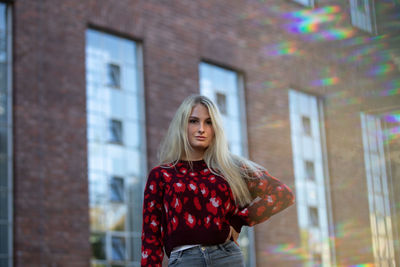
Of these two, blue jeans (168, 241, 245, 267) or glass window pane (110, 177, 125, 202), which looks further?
glass window pane (110, 177, 125, 202)

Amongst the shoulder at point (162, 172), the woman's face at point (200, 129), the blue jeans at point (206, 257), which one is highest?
the woman's face at point (200, 129)

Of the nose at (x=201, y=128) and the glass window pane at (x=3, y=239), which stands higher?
the nose at (x=201, y=128)

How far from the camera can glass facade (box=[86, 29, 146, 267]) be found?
1152 centimetres

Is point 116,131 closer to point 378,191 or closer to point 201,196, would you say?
point 201,196

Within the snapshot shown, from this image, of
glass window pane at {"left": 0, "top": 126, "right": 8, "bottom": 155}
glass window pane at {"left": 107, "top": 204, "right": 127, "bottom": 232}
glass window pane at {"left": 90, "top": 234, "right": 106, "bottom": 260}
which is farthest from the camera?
glass window pane at {"left": 107, "top": 204, "right": 127, "bottom": 232}

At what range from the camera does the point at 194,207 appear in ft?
10.4

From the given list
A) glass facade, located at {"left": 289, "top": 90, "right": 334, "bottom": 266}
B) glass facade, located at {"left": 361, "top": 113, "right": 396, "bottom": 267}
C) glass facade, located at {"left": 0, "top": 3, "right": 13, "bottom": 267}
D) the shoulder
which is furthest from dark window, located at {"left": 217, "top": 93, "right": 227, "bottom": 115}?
glass facade, located at {"left": 361, "top": 113, "right": 396, "bottom": 267}

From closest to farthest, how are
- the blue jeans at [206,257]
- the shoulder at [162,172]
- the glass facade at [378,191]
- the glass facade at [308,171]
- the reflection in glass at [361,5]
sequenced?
the glass facade at [378,191] < the reflection in glass at [361,5] < the blue jeans at [206,257] < the shoulder at [162,172] < the glass facade at [308,171]

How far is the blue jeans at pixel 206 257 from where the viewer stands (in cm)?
307

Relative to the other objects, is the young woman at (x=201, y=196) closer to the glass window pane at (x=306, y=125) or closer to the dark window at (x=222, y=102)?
the dark window at (x=222, y=102)

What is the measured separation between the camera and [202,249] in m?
3.09

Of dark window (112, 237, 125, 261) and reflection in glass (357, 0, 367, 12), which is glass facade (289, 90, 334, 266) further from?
reflection in glass (357, 0, 367, 12)

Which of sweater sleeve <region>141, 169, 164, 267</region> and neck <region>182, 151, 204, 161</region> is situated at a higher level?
neck <region>182, 151, 204, 161</region>

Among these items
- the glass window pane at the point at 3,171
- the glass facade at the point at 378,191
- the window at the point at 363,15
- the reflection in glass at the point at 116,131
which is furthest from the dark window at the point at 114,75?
the glass facade at the point at 378,191
